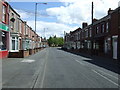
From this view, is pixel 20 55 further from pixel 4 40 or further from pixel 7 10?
pixel 7 10

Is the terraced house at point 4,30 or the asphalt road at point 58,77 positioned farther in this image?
the terraced house at point 4,30

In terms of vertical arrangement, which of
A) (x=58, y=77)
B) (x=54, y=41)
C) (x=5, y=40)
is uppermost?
(x=54, y=41)

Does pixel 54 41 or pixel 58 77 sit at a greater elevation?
pixel 54 41

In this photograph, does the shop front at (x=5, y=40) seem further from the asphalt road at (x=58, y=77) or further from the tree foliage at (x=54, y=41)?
the tree foliage at (x=54, y=41)

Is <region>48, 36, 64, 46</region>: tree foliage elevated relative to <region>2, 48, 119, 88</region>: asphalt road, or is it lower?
elevated

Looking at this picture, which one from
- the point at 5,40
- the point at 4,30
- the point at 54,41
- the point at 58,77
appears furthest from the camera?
the point at 54,41

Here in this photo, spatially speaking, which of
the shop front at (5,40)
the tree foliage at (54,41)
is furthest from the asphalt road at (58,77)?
the tree foliage at (54,41)

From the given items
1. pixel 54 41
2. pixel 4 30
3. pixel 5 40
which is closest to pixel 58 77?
pixel 4 30

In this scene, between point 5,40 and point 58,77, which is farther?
point 5,40

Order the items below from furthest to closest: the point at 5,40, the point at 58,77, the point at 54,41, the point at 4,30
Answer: the point at 54,41, the point at 5,40, the point at 4,30, the point at 58,77

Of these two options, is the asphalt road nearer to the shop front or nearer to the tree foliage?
the shop front

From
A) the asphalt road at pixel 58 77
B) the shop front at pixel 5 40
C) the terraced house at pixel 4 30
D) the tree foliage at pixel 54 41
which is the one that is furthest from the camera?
the tree foliage at pixel 54 41

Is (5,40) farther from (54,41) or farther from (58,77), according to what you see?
(54,41)

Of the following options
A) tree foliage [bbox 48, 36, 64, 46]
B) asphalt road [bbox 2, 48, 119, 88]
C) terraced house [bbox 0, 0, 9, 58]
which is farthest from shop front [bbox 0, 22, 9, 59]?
tree foliage [bbox 48, 36, 64, 46]
